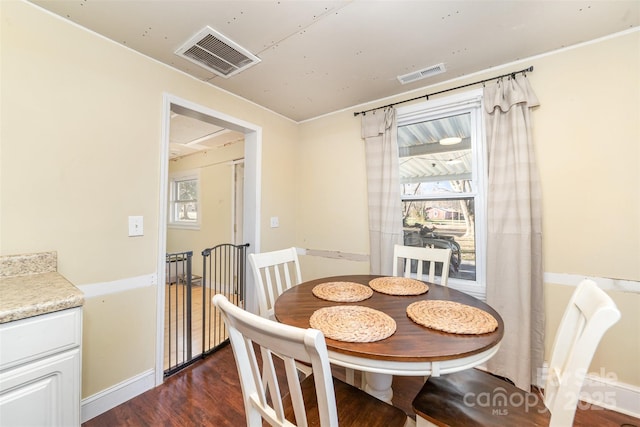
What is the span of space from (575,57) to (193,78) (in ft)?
9.34

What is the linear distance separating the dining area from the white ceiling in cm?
155

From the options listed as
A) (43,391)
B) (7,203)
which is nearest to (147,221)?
(7,203)

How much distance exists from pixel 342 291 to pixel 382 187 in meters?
1.30

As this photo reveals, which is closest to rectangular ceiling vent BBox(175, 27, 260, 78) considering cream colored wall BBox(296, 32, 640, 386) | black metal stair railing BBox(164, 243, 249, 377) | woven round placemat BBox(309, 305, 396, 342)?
black metal stair railing BBox(164, 243, 249, 377)

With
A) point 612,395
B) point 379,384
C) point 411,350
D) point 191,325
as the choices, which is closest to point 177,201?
point 191,325

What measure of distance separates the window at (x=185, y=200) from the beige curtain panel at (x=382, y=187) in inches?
133

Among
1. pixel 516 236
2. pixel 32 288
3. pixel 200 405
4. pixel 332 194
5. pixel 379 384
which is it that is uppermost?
pixel 332 194

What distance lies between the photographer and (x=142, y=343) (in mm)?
1812

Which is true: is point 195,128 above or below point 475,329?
above

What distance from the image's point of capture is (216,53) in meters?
1.80

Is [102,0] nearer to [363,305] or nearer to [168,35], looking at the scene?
[168,35]

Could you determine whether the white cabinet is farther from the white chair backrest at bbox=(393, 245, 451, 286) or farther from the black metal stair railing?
the white chair backrest at bbox=(393, 245, 451, 286)

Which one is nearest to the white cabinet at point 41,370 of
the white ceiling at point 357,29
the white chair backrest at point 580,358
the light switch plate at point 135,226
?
the light switch plate at point 135,226

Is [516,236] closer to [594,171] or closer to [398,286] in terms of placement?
[594,171]
